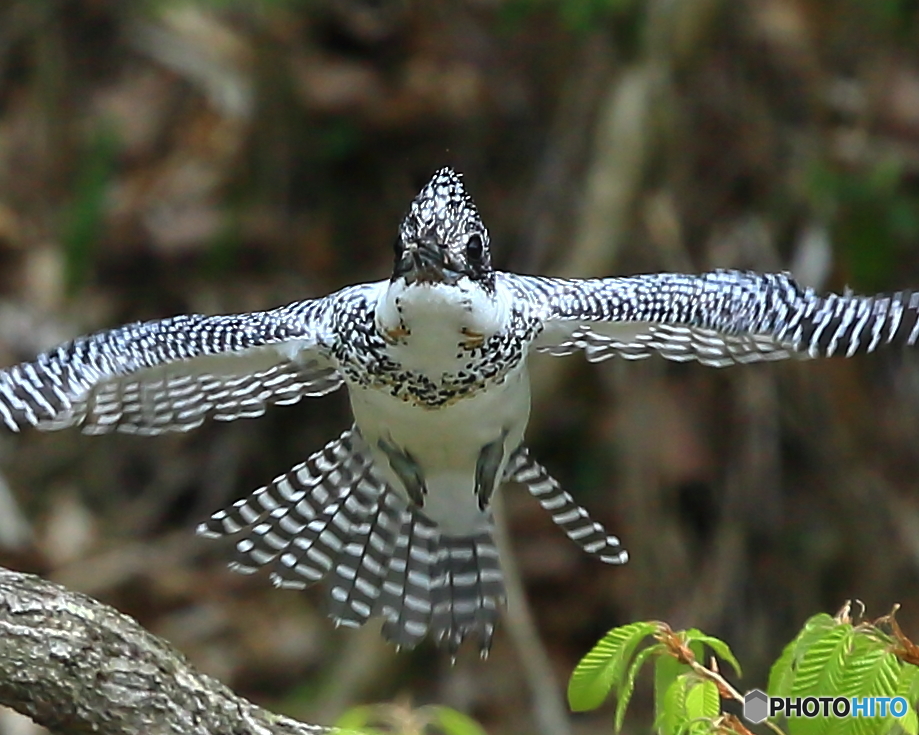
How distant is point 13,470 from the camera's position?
19.4ft

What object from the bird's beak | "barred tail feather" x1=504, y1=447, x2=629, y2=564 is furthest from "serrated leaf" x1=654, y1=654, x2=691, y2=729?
"barred tail feather" x1=504, y1=447, x2=629, y2=564

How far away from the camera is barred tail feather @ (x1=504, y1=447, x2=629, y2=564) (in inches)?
133

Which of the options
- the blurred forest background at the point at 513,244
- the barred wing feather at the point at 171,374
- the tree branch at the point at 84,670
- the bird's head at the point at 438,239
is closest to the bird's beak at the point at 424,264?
the bird's head at the point at 438,239

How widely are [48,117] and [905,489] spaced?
3.73 metres

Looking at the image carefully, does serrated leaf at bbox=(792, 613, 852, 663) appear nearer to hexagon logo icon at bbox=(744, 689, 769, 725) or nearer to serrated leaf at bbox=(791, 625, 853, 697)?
serrated leaf at bbox=(791, 625, 853, 697)

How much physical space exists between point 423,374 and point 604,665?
1.11 m

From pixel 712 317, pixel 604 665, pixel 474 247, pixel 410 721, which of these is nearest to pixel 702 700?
pixel 604 665

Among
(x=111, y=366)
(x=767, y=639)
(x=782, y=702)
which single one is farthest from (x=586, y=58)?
(x=782, y=702)

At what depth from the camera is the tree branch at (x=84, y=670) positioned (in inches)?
A: 90.3

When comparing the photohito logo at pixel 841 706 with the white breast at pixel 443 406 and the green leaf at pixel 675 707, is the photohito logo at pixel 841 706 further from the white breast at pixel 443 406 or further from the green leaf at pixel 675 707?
the white breast at pixel 443 406

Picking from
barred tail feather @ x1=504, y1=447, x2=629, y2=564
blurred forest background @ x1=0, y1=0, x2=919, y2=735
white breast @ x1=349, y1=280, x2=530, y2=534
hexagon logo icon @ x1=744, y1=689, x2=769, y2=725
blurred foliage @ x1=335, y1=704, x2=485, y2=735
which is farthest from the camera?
blurred forest background @ x1=0, y1=0, x2=919, y2=735

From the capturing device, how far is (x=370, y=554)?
11.4 ft

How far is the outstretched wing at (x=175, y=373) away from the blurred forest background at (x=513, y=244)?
5.80 feet

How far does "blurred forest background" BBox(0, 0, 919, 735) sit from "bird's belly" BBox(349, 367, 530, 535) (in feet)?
5.56
